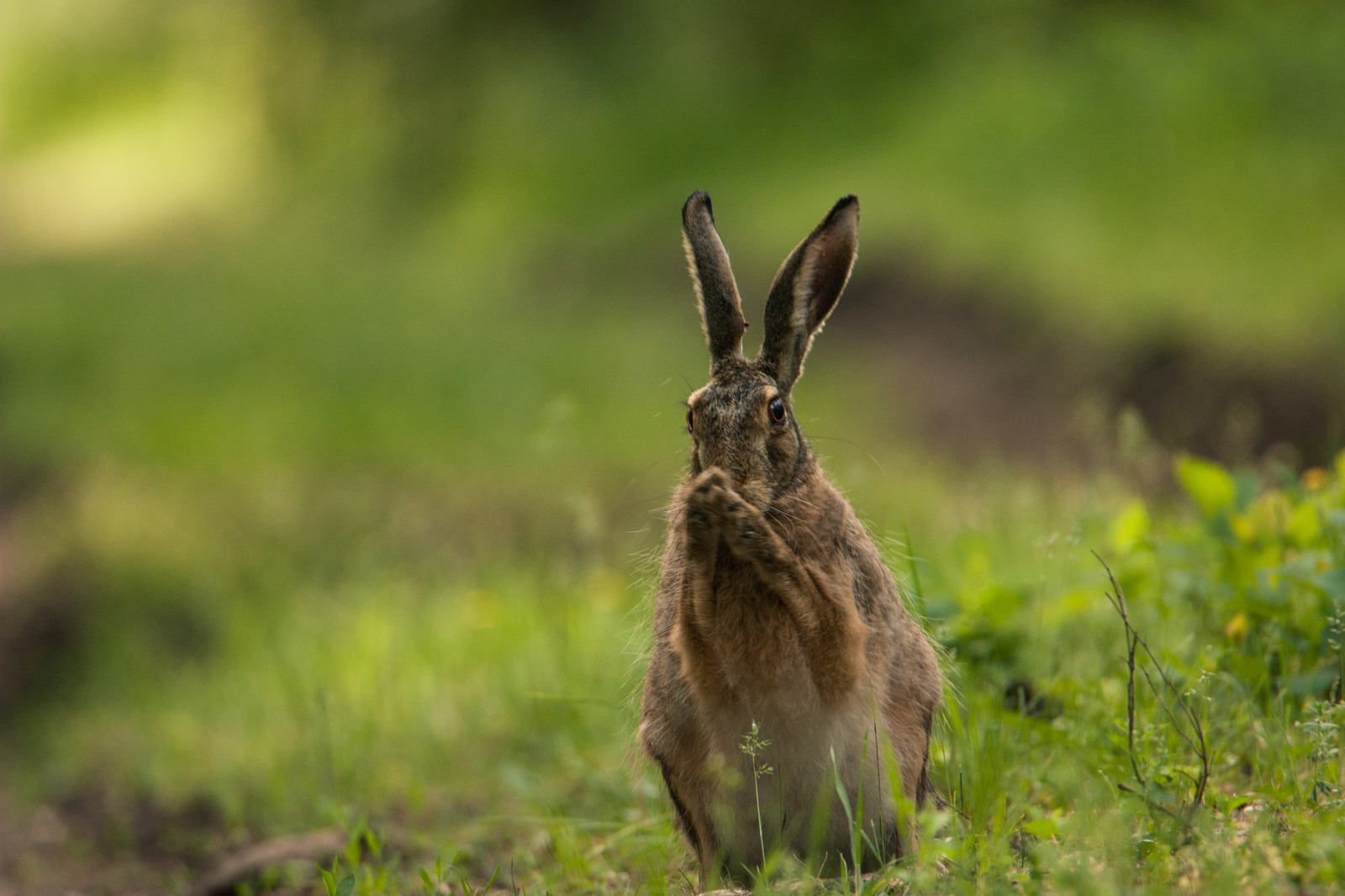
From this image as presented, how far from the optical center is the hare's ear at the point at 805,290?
3.04 meters

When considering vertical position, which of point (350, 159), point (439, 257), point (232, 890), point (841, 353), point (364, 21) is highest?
point (364, 21)

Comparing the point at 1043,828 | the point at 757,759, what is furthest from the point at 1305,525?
the point at 757,759

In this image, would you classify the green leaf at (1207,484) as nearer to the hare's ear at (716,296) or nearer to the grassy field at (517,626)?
the grassy field at (517,626)

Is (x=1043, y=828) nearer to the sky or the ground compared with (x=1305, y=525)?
nearer to the ground

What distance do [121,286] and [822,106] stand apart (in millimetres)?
8957

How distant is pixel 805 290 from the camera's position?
3.07 metres

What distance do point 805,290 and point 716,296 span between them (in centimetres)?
23

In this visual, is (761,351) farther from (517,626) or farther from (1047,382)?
(1047,382)

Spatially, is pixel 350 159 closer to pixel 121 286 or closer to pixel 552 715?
pixel 121 286

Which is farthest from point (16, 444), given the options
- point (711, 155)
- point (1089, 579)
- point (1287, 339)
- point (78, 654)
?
point (1287, 339)

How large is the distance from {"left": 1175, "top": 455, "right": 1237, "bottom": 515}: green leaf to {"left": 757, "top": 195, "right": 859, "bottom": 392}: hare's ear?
4.36 feet

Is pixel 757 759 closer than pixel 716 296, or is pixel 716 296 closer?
pixel 757 759

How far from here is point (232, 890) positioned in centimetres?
393

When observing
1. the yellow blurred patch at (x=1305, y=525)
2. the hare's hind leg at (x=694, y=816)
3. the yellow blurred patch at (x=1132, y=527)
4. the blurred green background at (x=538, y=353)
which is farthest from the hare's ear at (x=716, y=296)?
the yellow blurred patch at (x=1305, y=525)
